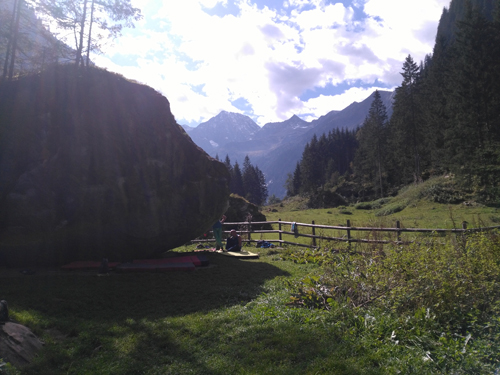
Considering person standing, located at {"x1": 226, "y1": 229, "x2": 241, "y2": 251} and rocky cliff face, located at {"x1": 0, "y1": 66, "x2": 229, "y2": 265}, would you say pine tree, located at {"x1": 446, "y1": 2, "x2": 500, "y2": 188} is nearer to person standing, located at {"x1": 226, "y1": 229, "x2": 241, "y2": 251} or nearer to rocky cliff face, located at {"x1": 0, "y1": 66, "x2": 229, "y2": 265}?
person standing, located at {"x1": 226, "y1": 229, "x2": 241, "y2": 251}

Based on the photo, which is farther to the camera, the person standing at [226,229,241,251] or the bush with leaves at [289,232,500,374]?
the person standing at [226,229,241,251]

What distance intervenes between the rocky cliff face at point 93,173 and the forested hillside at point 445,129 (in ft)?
62.0

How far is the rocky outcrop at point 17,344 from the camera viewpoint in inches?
151

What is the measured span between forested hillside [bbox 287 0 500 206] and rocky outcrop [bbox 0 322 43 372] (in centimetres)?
2289

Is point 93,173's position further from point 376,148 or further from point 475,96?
point 376,148

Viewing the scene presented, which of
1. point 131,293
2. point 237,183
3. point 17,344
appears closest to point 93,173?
point 131,293

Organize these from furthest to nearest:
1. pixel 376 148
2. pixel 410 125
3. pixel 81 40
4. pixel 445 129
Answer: pixel 376 148 < pixel 410 125 < pixel 445 129 < pixel 81 40

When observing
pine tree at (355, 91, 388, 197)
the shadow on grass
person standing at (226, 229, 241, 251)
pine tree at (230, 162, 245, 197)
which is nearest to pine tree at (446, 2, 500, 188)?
pine tree at (355, 91, 388, 197)

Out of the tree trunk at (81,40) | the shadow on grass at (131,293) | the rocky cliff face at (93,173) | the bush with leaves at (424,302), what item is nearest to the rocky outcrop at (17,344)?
the shadow on grass at (131,293)

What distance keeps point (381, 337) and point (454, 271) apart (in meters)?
1.78

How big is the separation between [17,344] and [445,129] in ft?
125

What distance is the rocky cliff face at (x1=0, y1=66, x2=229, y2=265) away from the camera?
8914 millimetres

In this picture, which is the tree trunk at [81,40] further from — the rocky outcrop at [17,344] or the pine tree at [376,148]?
the pine tree at [376,148]

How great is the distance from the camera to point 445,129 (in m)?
33.0
